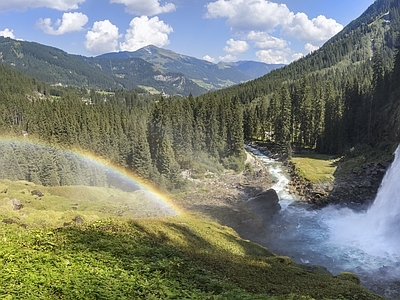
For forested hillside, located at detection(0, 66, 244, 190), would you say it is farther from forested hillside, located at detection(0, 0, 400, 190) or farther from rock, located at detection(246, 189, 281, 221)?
rock, located at detection(246, 189, 281, 221)

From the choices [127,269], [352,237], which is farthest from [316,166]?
[127,269]

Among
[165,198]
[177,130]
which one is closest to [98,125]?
[177,130]

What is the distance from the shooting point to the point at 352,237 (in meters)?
48.1

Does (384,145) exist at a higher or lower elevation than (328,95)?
lower

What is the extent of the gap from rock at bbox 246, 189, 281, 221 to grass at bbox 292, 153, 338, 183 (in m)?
16.0

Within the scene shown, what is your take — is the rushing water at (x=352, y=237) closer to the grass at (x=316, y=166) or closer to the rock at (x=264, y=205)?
the rock at (x=264, y=205)

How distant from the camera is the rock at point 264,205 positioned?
2248 inches

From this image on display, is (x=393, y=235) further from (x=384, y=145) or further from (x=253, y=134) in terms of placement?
(x=253, y=134)

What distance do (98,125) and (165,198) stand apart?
1469 inches

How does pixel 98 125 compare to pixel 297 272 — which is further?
pixel 98 125

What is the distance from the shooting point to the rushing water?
37562 mm

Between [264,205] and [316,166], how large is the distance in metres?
29.2

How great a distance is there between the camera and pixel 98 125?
93.6 metres

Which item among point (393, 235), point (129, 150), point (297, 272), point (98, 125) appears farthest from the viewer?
point (98, 125)
